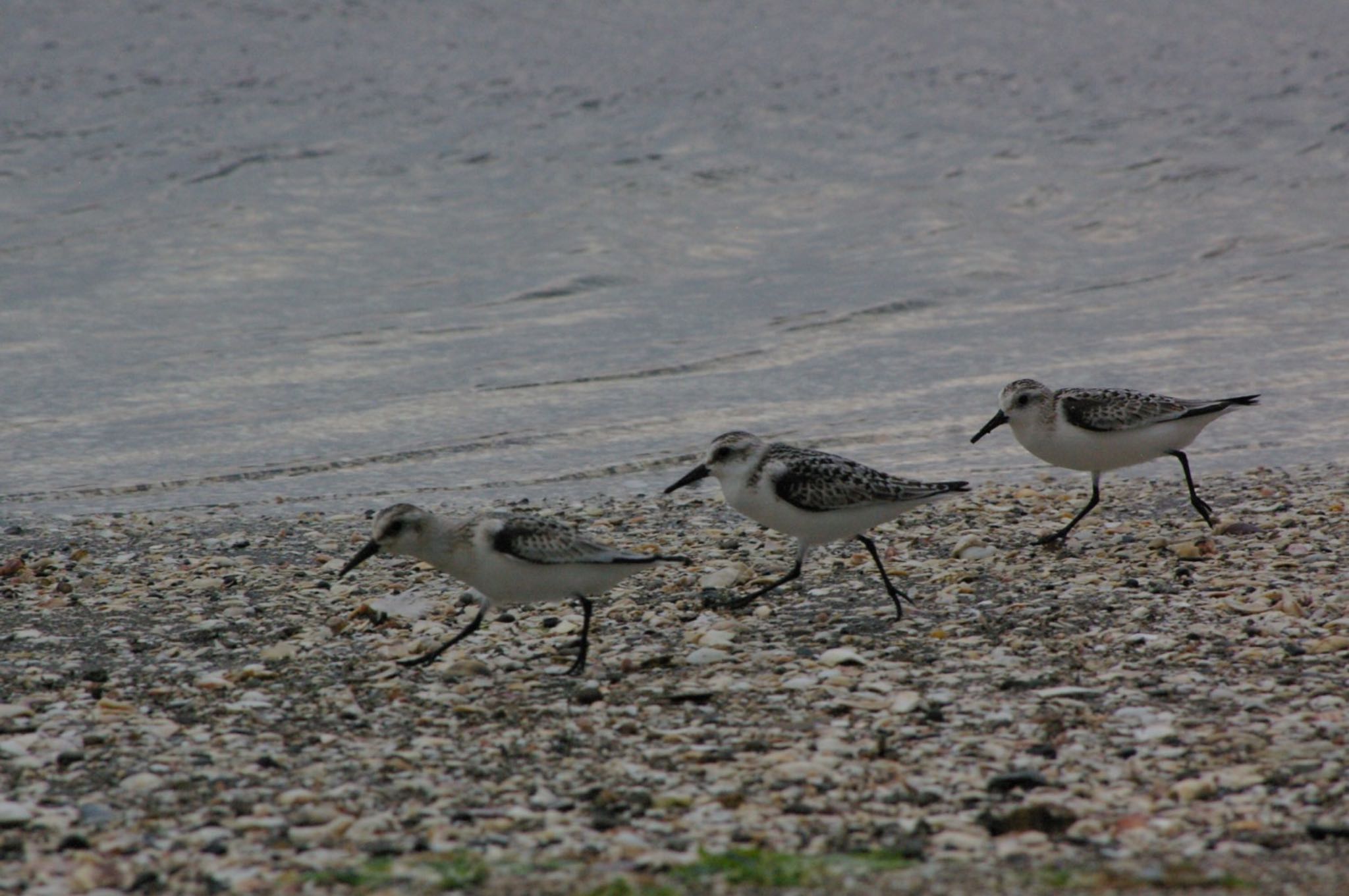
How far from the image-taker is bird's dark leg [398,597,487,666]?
266 inches

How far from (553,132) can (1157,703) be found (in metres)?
20.5

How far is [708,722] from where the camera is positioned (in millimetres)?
5922

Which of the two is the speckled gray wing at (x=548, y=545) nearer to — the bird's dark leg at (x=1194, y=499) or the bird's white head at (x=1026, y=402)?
the bird's white head at (x=1026, y=402)

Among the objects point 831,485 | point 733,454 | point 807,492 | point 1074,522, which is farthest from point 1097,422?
point 733,454

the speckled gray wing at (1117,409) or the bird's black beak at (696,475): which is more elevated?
the speckled gray wing at (1117,409)

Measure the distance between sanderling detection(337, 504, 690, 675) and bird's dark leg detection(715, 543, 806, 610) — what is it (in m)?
0.81

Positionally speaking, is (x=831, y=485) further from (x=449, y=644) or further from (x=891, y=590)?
(x=449, y=644)

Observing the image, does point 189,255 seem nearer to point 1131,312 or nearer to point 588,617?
point 1131,312

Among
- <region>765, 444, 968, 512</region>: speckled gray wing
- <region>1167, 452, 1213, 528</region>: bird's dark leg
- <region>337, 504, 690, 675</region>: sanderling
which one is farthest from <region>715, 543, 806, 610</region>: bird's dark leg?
<region>1167, 452, 1213, 528</region>: bird's dark leg

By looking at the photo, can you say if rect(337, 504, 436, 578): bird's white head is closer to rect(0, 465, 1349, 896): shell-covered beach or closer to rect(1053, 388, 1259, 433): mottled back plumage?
rect(0, 465, 1349, 896): shell-covered beach

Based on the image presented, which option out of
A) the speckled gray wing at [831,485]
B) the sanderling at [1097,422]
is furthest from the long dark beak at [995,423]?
the speckled gray wing at [831,485]

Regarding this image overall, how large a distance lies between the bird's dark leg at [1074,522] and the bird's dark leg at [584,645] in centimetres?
312

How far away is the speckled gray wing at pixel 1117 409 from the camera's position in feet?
27.9

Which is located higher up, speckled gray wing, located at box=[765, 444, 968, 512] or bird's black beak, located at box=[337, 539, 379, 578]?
speckled gray wing, located at box=[765, 444, 968, 512]
